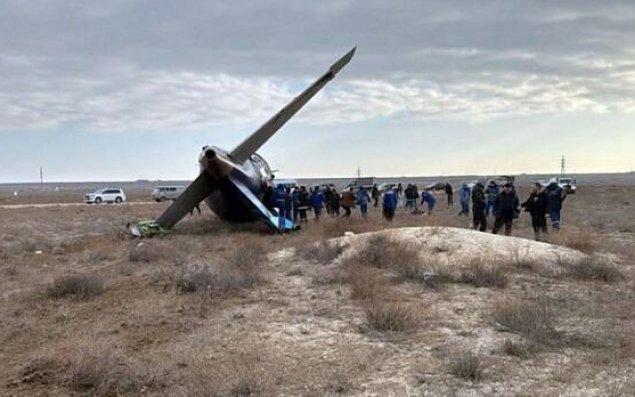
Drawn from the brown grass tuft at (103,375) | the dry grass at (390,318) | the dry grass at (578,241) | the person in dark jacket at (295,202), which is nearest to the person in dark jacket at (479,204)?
Result: the dry grass at (578,241)

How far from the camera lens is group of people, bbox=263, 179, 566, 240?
18.1m

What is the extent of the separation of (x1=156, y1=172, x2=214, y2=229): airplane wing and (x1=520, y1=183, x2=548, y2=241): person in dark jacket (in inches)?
448

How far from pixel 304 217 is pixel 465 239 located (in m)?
12.8

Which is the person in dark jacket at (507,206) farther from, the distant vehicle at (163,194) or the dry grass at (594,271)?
the distant vehicle at (163,194)

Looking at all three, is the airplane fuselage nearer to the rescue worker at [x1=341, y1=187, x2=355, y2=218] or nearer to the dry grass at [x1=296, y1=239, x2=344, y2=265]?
the rescue worker at [x1=341, y1=187, x2=355, y2=218]

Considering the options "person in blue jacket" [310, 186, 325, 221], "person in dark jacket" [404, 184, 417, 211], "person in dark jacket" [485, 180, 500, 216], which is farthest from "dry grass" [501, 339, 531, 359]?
"person in dark jacket" [404, 184, 417, 211]

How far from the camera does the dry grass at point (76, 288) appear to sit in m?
11.6

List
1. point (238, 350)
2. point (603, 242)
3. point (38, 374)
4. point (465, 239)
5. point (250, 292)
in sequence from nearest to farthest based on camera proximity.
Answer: point (38, 374)
point (238, 350)
point (250, 292)
point (465, 239)
point (603, 242)

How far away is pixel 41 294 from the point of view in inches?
465

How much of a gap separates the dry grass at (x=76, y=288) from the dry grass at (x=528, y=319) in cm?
722

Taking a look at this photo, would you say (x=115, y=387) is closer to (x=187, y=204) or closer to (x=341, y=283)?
(x=341, y=283)

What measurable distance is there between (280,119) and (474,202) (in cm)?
841

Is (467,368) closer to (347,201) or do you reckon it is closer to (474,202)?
(474,202)

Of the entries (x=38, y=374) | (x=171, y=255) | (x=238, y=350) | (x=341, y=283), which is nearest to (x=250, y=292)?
(x=341, y=283)
